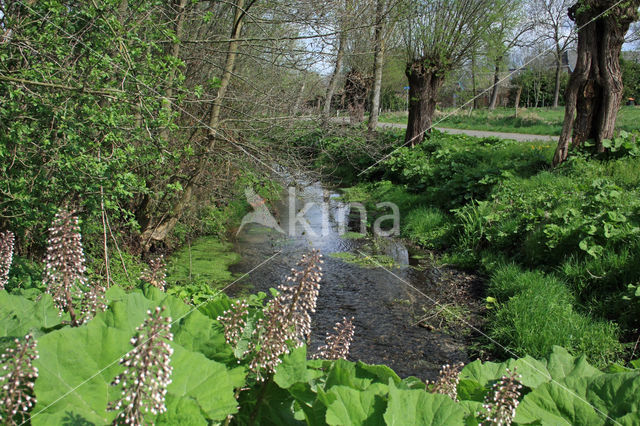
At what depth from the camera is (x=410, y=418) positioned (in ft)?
4.34

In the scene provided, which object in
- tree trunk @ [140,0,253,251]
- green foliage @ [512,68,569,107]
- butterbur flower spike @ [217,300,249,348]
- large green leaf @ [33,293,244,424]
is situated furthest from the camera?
green foliage @ [512,68,569,107]

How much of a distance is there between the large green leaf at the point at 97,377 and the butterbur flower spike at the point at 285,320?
0.08m

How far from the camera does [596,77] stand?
27.8 ft

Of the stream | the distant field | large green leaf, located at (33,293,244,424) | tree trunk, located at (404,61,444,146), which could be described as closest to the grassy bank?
the stream

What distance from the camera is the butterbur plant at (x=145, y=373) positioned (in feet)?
3.40

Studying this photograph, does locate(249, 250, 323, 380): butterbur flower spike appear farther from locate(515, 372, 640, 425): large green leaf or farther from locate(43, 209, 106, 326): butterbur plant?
locate(515, 372, 640, 425): large green leaf

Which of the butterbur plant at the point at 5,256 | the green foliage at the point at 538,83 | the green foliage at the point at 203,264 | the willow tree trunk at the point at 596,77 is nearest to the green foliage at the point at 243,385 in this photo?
the butterbur plant at the point at 5,256

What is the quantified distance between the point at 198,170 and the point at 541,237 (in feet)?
13.8

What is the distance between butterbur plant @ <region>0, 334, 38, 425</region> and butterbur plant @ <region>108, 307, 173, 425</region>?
201 mm

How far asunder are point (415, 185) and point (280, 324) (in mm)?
9834

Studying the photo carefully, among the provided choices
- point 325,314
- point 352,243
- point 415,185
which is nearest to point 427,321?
point 325,314

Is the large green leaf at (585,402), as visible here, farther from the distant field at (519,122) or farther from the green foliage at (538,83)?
the green foliage at (538,83)

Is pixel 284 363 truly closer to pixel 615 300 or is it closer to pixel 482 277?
pixel 615 300

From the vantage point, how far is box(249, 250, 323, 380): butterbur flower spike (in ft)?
4.84
